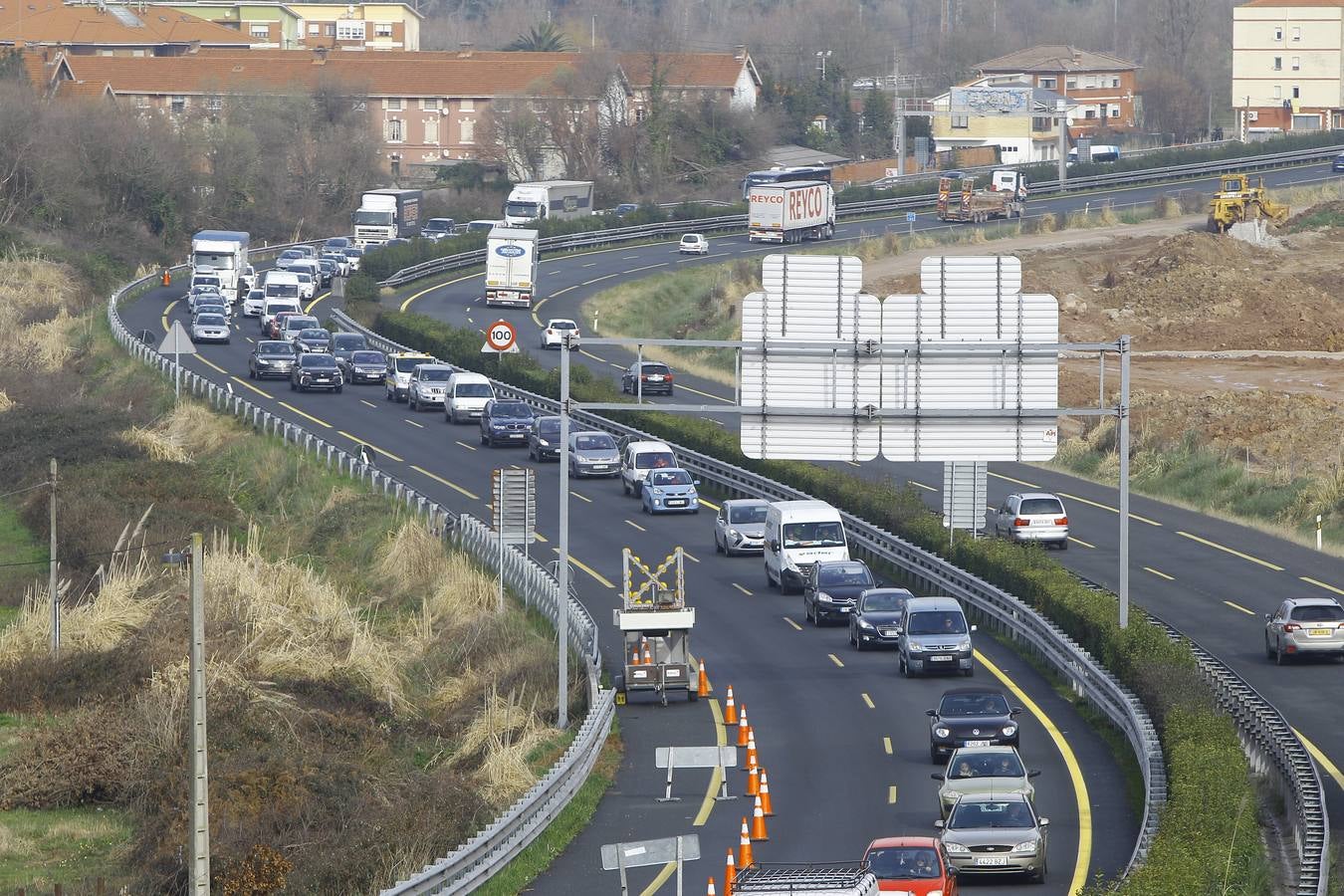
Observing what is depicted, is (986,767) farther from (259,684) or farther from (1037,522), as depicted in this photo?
(1037,522)

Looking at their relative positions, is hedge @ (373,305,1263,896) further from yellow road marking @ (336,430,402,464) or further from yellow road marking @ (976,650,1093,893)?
yellow road marking @ (336,430,402,464)

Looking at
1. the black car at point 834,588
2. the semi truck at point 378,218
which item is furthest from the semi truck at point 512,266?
the black car at point 834,588

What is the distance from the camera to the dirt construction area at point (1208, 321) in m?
70.6

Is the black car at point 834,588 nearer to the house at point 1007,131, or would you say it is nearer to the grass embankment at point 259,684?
the grass embankment at point 259,684

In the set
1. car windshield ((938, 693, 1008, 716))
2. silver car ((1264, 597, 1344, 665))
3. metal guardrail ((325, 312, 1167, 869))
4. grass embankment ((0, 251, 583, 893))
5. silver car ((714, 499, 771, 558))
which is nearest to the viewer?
metal guardrail ((325, 312, 1167, 869))

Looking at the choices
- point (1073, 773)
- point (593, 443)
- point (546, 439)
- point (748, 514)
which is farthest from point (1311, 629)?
point (546, 439)

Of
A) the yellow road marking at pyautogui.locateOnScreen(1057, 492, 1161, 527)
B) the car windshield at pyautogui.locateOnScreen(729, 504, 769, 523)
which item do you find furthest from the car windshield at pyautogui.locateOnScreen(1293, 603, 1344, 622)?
the yellow road marking at pyautogui.locateOnScreen(1057, 492, 1161, 527)

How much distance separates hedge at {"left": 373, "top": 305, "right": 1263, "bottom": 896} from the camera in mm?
25859

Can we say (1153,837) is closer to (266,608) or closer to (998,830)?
(998,830)

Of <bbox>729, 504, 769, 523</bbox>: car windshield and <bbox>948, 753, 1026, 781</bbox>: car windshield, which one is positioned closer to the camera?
<bbox>948, 753, 1026, 781</bbox>: car windshield

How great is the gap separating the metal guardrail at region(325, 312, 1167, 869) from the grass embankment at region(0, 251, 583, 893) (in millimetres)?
8885

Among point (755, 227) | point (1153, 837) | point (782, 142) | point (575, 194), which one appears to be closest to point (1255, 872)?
point (1153, 837)

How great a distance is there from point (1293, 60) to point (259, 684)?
13801cm

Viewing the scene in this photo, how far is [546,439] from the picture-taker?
64625 mm
